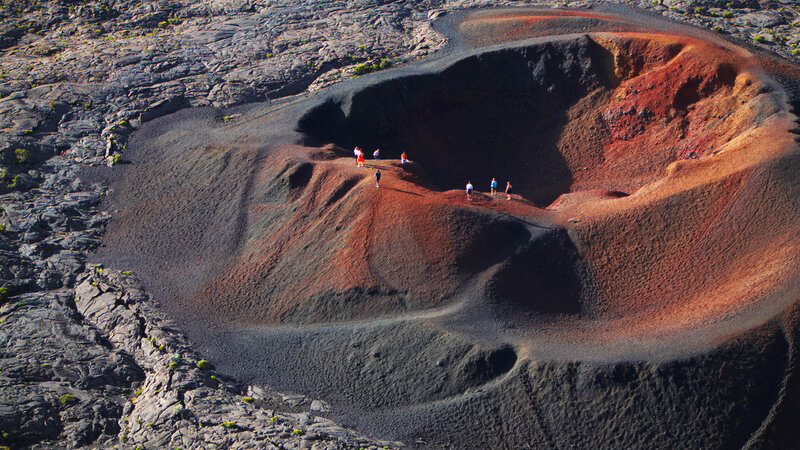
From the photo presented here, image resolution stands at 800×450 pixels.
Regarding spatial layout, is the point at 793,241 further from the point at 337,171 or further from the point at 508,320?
the point at 337,171

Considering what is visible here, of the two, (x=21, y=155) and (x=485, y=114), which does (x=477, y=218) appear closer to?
(x=485, y=114)

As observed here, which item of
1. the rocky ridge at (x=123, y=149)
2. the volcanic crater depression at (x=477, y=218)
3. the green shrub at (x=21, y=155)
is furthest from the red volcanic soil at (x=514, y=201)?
the green shrub at (x=21, y=155)

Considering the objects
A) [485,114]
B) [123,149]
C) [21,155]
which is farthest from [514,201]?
[21,155]

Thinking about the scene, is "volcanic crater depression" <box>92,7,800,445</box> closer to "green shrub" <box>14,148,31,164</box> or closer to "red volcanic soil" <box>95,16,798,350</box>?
"red volcanic soil" <box>95,16,798,350</box>

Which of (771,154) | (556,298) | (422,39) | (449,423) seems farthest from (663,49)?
(449,423)

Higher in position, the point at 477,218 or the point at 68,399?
the point at 477,218

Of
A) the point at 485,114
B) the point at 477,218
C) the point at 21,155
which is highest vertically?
the point at 21,155
